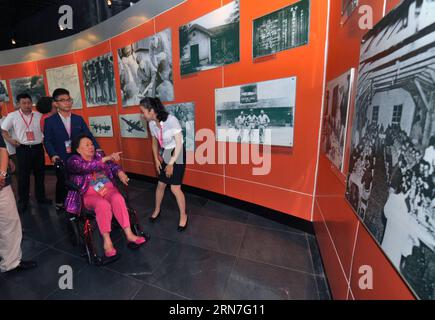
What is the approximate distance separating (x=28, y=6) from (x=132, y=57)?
5452 millimetres

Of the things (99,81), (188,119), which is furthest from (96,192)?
(99,81)

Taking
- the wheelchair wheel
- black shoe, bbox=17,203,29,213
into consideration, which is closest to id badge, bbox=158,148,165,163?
the wheelchair wheel

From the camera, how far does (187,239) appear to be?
235cm

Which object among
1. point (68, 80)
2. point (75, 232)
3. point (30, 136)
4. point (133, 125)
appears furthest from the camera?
point (68, 80)

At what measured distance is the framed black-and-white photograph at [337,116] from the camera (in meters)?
1.39

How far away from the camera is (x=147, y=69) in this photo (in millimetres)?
3801

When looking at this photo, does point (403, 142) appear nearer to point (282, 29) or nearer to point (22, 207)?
point (282, 29)

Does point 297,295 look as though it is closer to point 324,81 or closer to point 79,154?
point 324,81

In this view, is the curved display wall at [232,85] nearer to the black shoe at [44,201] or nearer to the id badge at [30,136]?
the id badge at [30,136]

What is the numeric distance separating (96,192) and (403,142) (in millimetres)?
2524

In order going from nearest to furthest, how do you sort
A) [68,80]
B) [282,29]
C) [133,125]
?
[282,29]
[133,125]
[68,80]

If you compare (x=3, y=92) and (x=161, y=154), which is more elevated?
(x=3, y=92)

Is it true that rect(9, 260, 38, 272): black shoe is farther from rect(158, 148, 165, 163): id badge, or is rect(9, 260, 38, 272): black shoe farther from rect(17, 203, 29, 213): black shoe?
rect(17, 203, 29, 213): black shoe
